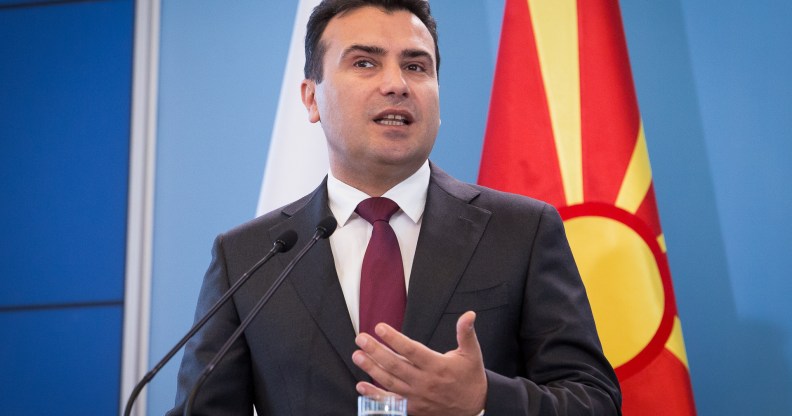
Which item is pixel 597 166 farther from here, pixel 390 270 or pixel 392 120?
pixel 390 270

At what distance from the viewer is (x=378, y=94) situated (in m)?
1.95

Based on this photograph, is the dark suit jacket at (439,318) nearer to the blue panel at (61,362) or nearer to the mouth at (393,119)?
the mouth at (393,119)

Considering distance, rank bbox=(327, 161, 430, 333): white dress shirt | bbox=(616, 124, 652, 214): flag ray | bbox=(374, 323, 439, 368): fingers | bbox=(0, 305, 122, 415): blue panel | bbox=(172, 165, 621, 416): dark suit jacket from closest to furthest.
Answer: bbox=(374, 323, 439, 368): fingers, bbox=(172, 165, 621, 416): dark suit jacket, bbox=(327, 161, 430, 333): white dress shirt, bbox=(616, 124, 652, 214): flag ray, bbox=(0, 305, 122, 415): blue panel

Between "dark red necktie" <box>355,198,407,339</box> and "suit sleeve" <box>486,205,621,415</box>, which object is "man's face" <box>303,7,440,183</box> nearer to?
"dark red necktie" <box>355,198,407,339</box>

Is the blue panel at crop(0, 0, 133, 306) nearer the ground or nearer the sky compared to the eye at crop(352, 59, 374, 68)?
nearer the ground

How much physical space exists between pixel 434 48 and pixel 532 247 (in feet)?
1.88

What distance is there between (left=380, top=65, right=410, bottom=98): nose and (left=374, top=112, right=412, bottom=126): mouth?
0.04 meters

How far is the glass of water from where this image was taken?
1.11m

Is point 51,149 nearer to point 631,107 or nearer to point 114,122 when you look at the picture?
point 114,122

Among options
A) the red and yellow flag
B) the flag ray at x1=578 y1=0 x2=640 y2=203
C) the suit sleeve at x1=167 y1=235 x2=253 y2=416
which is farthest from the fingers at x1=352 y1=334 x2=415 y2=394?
the flag ray at x1=578 y1=0 x2=640 y2=203

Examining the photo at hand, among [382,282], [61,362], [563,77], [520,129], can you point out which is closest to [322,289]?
[382,282]

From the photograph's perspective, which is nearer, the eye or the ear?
the eye

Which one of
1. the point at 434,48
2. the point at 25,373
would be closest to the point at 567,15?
the point at 434,48

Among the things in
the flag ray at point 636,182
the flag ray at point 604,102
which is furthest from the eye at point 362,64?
the flag ray at point 636,182
